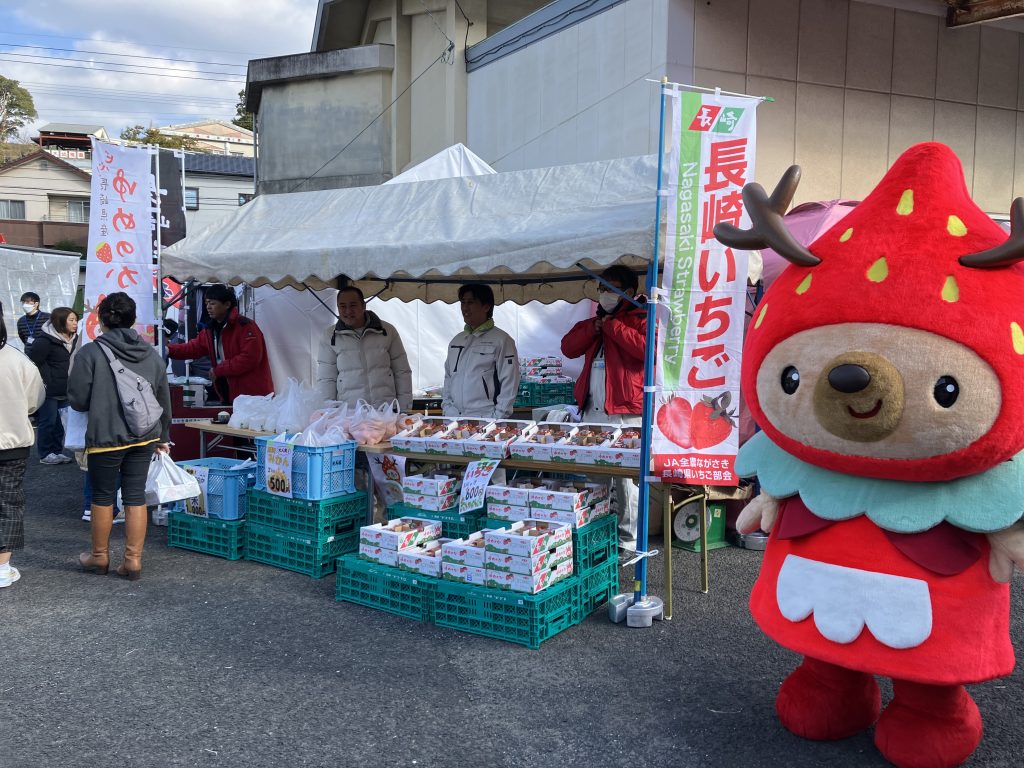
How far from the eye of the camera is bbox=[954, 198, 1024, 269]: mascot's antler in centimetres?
277

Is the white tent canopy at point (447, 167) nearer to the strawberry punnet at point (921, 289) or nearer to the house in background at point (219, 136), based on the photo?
the strawberry punnet at point (921, 289)

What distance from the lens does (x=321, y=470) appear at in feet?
18.4

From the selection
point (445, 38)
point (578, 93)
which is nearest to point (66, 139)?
point (445, 38)

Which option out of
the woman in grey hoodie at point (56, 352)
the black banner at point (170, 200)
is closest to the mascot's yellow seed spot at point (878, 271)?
the black banner at point (170, 200)

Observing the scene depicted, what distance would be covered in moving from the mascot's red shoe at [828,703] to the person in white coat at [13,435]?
459cm

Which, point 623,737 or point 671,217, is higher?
point 671,217

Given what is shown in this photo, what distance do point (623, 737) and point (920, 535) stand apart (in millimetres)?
1460

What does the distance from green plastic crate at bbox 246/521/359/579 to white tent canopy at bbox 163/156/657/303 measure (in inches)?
74.6

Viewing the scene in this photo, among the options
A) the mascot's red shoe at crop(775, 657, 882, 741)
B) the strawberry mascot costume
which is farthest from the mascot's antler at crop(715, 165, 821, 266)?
the mascot's red shoe at crop(775, 657, 882, 741)

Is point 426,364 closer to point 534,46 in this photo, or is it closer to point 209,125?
point 534,46

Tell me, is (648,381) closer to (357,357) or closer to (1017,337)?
(1017,337)

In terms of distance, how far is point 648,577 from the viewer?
5.59 meters

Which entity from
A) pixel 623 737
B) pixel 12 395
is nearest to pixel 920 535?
pixel 623 737

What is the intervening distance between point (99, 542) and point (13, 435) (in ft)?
3.02
